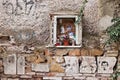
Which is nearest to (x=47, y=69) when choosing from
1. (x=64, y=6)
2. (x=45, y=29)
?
(x=45, y=29)

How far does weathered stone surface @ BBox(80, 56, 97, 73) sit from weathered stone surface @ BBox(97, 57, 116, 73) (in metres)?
0.06

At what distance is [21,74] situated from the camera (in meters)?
4.46

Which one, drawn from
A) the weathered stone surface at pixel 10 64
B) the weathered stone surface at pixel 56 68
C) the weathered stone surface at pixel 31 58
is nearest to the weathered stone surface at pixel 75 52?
the weathered stone surface at pixel 56 68

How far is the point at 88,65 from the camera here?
4414mm

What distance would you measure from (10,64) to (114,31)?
1201 millimetres

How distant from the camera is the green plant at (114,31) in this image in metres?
4.22

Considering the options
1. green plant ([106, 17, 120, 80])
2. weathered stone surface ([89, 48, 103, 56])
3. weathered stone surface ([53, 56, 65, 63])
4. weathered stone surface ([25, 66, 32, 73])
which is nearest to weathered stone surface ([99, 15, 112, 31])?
green plant ([106, 17, 120, 80])

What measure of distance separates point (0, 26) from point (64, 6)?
75cm

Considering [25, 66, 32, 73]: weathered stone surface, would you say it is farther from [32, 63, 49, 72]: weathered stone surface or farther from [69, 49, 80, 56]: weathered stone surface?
[69, 49, 80, 56]: weathered stone surface

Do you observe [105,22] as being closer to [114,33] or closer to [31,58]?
[114,33]

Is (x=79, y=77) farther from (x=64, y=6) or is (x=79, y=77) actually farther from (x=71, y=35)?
(x=64, y=6)

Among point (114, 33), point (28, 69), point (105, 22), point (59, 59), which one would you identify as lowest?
point (28, 69)

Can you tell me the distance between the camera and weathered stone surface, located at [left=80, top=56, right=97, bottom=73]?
4.41 metres

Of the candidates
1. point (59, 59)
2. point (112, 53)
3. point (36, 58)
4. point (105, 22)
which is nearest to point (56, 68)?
point (59, 59)
